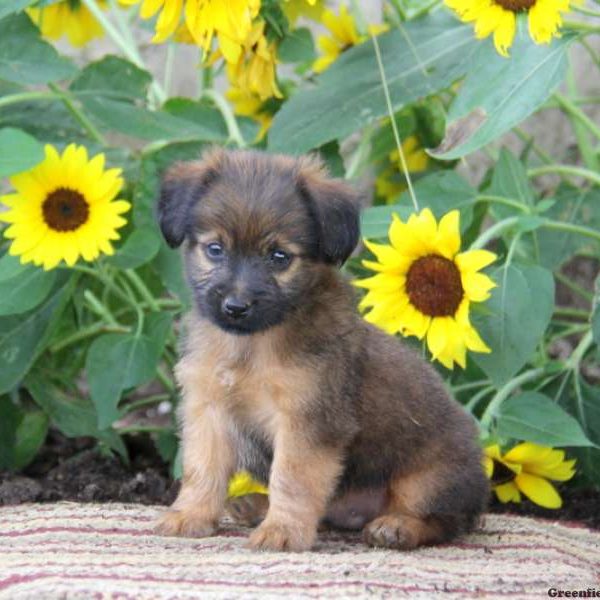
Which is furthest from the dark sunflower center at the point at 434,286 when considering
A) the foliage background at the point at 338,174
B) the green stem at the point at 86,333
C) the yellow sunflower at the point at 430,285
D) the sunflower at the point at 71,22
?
the sunflower at the point at 71,22

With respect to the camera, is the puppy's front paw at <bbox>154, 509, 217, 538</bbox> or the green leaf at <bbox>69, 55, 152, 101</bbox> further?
the green leaf at <bbox>69, 55, 152, 101</bbox>

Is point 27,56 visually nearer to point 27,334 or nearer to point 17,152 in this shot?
point 17,152

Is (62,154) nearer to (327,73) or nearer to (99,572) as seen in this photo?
(327,73)

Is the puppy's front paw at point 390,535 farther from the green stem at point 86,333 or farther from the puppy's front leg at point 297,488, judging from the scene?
the green stem at point 86,333

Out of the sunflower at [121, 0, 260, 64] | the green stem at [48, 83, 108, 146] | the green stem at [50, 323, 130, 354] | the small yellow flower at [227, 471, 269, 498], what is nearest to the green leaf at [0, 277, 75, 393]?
the green stem at [50, 323, 130, 354]

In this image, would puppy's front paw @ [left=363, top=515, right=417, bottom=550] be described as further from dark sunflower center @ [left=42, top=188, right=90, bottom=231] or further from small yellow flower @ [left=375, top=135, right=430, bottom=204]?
small yellow flower @ [left=375, top=135, right=430, bottom=204]

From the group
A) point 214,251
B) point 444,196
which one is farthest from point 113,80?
point 214,251

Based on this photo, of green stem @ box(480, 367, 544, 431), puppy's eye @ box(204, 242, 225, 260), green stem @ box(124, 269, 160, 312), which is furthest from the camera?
green stem @ box(124, 269, 160, 312)
